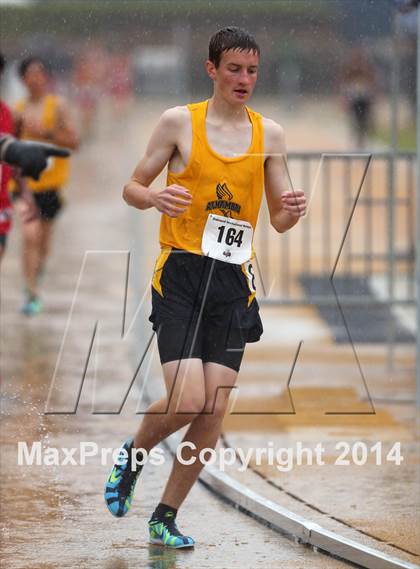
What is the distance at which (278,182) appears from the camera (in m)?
6.76

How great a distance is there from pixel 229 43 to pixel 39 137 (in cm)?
464

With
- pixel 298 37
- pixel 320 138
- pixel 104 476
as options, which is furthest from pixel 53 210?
pixel 320 138

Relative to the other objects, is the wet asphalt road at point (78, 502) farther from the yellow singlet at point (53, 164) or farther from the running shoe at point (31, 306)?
the yellow singlet at point (53, 164)

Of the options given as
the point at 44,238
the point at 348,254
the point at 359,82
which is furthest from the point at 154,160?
the point at 359,82

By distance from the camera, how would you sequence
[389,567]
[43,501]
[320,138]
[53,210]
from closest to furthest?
1. [389,567]
2. [43,501]
3. [53,210]
4. [320,138]

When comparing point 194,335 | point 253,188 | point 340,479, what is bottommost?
point 340,479

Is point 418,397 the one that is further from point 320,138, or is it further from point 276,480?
point 320,138

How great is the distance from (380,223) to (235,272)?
1434cm

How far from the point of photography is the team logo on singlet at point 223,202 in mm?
6555

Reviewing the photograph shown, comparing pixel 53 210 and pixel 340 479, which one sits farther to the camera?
pixel 53 210

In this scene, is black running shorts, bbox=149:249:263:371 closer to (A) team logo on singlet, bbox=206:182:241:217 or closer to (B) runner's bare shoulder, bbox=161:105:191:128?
(A) team logo on singlet, bbox=206:182:241:217

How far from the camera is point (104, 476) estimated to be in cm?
809

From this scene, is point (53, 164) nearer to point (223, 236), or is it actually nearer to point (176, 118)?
point (176, 118)

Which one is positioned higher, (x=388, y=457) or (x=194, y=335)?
(x=194, y=335)
